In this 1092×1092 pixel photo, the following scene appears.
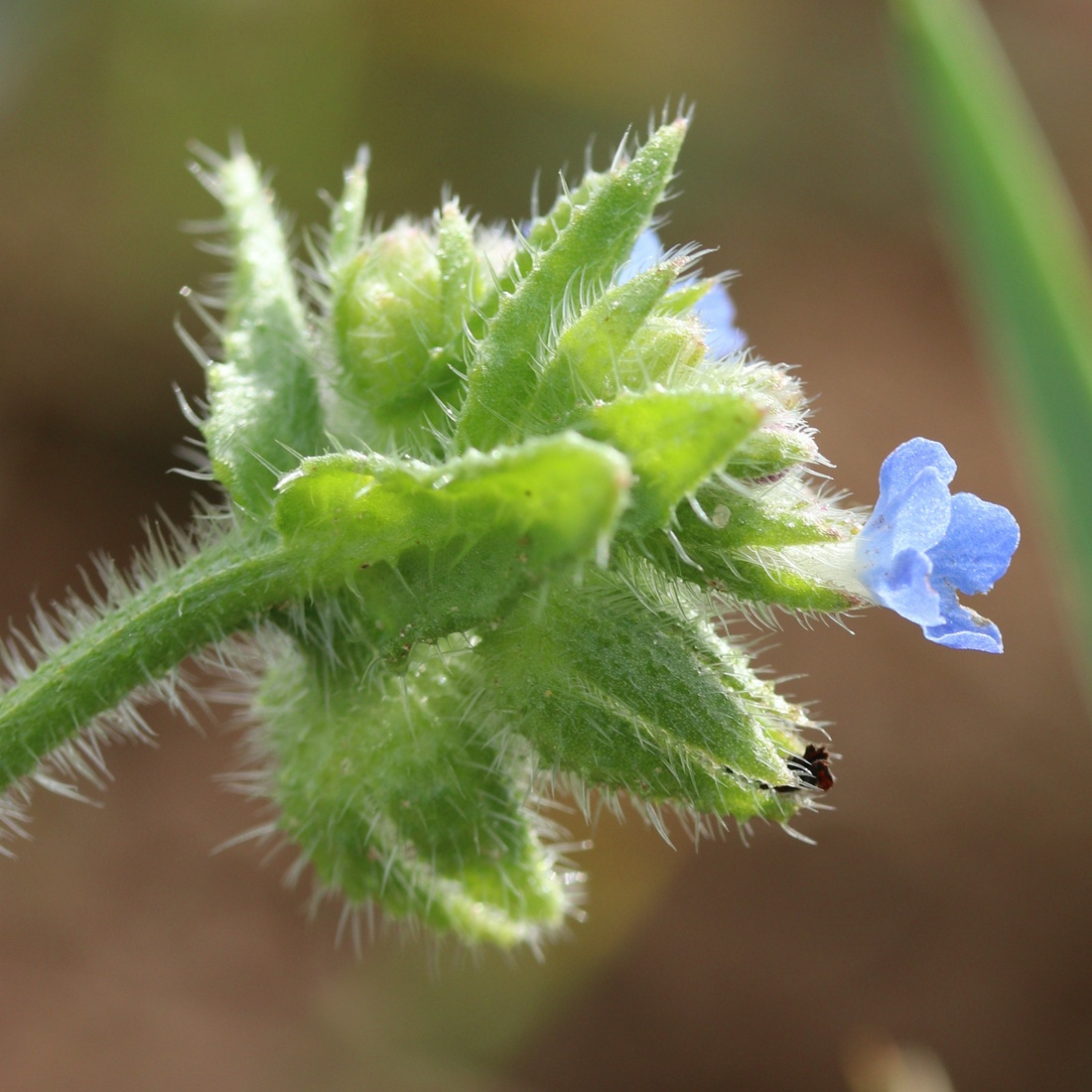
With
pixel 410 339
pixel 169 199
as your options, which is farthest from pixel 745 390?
pixel 169 199

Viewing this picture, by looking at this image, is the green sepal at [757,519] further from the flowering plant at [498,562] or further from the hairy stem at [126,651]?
the hairy stem at [126,651]

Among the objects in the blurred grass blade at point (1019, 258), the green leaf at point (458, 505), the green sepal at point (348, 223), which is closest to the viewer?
the green leaf at point (458, 505)

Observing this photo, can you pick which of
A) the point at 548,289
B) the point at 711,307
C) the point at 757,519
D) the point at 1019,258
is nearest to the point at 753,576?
the point at 757,519

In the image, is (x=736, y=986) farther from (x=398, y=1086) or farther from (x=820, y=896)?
(x=398, y=1086)

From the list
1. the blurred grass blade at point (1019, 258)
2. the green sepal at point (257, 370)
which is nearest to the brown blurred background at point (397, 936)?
the green sepal at point (257, 370)

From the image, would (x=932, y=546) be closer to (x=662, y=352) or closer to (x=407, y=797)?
(x=662, y=352)

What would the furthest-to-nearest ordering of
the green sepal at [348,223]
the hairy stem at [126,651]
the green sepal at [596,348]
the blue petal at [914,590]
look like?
the green sepal at [348,223] < the hairy stem at [126,651] < the green sepal at [596,348] < the blue petal at [914,590]

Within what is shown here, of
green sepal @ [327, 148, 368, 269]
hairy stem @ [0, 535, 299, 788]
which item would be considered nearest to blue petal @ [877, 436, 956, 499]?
hairy stem @ [0, 535, 299, 788]
